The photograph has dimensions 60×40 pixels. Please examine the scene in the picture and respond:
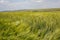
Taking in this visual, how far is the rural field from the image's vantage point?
5.31 ft

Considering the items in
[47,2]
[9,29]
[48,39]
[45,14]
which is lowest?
[48,39]

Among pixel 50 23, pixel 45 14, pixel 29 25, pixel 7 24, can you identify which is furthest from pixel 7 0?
pixel 50 23

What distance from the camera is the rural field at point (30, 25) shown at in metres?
1.62

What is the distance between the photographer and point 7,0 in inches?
66.3

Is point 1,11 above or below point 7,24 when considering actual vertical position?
above

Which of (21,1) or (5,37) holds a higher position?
(21,1)

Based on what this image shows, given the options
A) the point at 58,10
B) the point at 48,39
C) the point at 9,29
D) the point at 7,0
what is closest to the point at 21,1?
the point at 7,0

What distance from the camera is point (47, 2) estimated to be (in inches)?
65.2

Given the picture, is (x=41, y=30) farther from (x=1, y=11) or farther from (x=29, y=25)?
(x=1, y=11)

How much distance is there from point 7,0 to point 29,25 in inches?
18.8

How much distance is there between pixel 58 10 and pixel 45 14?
19 cm

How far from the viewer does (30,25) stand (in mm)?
1662

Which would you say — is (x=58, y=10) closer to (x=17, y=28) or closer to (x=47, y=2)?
(x=47, y=2)

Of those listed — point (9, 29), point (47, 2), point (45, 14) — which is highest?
point (47, 2)
